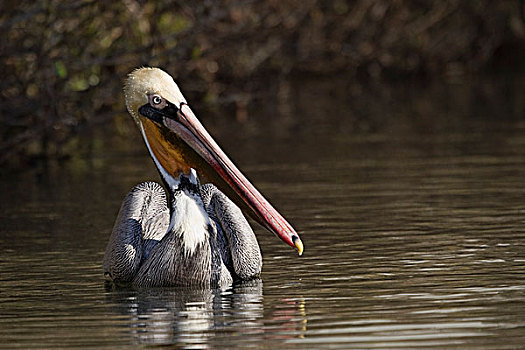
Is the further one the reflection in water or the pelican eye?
the pelican eye

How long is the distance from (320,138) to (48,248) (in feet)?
26.2

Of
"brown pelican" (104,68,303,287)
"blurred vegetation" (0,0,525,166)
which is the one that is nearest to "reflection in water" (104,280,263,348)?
"brown pelican" (104,68,303,287)

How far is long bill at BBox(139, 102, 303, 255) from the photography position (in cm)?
791

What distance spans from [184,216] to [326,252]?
1465mm

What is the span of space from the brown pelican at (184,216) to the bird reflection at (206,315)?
119 mm

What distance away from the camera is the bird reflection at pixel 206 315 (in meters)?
6.53

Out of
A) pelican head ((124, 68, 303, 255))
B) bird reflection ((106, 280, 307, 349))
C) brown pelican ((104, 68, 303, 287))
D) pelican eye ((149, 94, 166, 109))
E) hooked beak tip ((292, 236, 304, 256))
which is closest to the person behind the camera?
bird reflection ((106, 280, 307, 349))

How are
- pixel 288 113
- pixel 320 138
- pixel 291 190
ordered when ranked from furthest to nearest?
pixel 288 113
pixel 320 138
pixel 291 190

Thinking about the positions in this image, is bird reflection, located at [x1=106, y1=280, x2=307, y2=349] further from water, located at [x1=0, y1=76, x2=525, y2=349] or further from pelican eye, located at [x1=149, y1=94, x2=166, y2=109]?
pelican eye, located at [x1=149, y1=94, x2=166, y2=109]

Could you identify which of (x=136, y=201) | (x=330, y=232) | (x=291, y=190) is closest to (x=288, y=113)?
(x=291, y=190)

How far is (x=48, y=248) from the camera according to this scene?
9.67 m

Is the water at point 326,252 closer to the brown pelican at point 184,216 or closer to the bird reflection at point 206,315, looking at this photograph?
the bird reflection at point 206,315

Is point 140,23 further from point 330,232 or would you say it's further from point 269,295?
point 269,295

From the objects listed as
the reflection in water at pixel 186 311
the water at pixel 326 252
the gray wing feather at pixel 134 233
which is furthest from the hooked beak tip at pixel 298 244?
the gray wing feather at pixel 134 233
